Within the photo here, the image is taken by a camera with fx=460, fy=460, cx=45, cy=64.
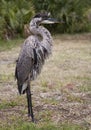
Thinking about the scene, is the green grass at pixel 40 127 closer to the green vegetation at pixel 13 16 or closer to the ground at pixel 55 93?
the ground at pixel 55 93

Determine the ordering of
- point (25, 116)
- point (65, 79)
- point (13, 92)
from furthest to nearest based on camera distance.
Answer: point (65, 79) → point (13, 92) → point (25, 116)

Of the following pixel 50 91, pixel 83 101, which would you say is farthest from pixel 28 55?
pixel 50 91

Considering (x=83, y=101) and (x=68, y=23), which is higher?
(x=83, y=101)

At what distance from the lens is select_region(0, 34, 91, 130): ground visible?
655 cm

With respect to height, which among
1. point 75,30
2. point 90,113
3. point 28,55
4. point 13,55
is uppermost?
point 28,55

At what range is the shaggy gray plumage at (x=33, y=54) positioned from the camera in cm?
613

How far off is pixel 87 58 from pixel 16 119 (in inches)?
216

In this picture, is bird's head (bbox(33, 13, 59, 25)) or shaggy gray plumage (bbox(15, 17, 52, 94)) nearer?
shaggy gray plumage (bbox(15, 17, 52, 94))

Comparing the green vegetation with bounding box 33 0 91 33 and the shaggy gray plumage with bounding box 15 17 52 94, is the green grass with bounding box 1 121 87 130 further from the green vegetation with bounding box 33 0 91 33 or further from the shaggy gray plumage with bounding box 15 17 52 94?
the green vegetation with bounding box 33 0 91 33

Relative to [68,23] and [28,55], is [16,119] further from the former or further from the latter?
[68,23]

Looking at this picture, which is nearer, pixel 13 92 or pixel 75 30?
pixel 13 92

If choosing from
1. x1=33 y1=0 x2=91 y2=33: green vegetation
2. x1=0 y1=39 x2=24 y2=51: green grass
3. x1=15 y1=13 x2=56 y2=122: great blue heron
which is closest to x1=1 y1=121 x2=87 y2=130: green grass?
x1=15 y1=13 x2=56 y2=122: great blue heron

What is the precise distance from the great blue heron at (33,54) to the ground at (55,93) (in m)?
0.51

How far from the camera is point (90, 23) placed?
17938 mm
